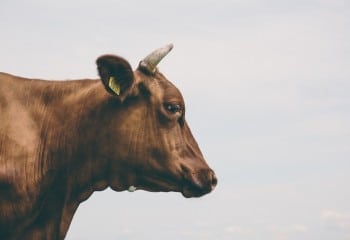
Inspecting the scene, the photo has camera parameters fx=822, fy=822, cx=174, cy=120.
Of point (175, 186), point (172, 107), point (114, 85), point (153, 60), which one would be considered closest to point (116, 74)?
point (114, 85)

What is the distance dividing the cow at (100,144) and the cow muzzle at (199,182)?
1 cm

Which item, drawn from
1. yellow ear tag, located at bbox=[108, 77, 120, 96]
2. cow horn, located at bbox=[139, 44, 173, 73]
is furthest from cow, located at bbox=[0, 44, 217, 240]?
cow horn, located at bbox=[139, 44, 173, 73]

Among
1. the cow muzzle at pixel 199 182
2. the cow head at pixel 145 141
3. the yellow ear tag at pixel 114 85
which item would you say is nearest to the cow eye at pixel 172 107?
the cow head at pixel 145 141

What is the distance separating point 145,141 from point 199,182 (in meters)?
0.89

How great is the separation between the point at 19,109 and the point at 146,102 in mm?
1676

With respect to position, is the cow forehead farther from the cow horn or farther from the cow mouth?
the cow mouth

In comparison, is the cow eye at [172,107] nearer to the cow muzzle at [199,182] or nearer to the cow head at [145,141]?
the cow head at [145,141]

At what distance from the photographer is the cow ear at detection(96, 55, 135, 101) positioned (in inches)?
423

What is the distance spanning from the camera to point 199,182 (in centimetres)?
1074

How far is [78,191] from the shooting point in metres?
11.0

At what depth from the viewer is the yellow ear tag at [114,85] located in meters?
10.7

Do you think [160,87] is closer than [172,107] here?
No

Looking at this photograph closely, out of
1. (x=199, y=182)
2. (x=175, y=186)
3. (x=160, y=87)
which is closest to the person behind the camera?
(x=199, y=182)

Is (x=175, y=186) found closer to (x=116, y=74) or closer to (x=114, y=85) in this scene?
(x=114, y=85)
